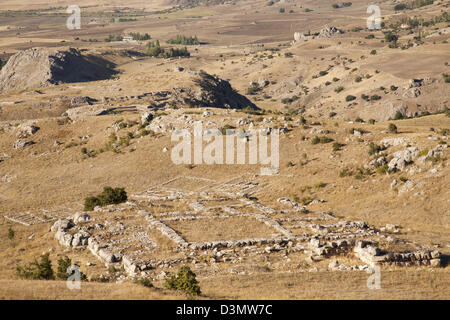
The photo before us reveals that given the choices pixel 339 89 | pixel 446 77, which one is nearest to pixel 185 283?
pixel 446 77

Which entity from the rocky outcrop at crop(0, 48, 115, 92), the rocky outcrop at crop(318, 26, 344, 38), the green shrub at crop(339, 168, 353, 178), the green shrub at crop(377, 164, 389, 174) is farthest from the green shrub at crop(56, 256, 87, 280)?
the rocky outcrop at crop(318, 26, 344, 38)

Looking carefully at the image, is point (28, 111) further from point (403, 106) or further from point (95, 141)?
point (403, 106)

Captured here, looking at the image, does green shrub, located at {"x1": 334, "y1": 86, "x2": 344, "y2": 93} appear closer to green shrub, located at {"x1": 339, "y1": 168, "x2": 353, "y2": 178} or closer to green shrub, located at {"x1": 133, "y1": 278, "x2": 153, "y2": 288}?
green shrub, located at {"x1": 339, "y1": 168, "x2": 353, "y2": 178}

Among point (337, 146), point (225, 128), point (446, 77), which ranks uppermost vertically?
point (446, 77)

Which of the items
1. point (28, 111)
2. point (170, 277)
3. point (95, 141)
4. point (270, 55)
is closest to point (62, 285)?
point (170, 277)

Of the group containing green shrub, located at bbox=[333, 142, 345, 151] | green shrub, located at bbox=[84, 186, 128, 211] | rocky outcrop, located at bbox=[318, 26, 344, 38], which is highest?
rocky outcrop, located at bbox=[318, 26, 344, 38]

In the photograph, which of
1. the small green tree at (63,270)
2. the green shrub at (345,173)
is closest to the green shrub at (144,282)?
the small green tree at (63,270)

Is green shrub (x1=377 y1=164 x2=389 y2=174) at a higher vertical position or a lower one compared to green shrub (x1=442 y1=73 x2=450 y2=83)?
lower

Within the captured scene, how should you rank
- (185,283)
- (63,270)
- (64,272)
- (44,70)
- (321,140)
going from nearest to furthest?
(185,283)
(64,272)
(63,270)
(321,140)
(44,70)

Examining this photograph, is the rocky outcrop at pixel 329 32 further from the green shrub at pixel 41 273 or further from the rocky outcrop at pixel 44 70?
the green shrub at pixel 41 273

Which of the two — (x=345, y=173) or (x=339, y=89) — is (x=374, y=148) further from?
(x=339, y=89)

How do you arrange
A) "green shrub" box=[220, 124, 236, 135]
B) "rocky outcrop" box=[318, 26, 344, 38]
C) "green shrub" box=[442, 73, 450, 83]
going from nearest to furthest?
"green shrub" box=[220, 124, 236, 135]
"green shrub" box=[442, 73, 450, 83]
"rocky outcrop" box=[318, 26, 344, 38]
